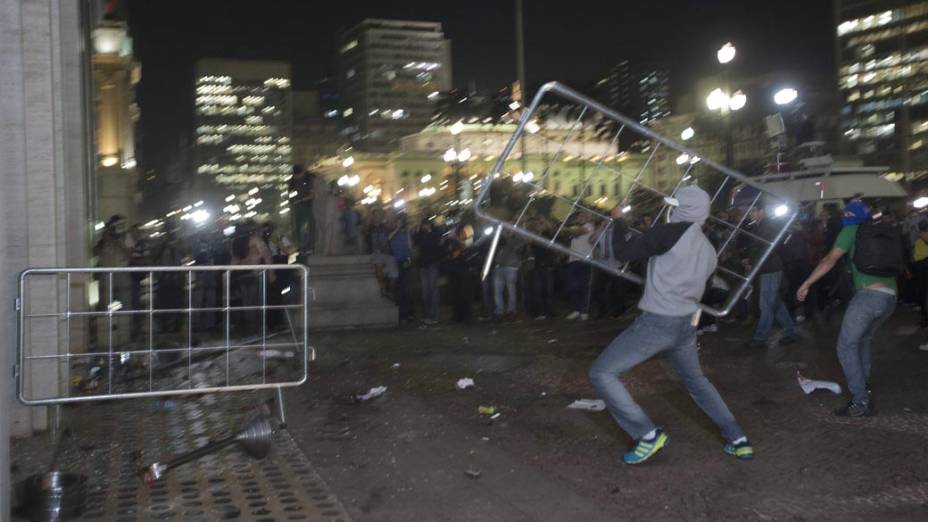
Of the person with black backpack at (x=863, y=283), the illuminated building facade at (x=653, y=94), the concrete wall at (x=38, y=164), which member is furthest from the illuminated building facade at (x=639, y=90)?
the concrete wall at (x=38, y=164)

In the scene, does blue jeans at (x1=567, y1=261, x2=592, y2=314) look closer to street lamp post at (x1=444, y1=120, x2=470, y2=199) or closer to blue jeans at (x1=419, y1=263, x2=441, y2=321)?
blue jeans at (x1=419, y1=263, x2=441, y2=321)

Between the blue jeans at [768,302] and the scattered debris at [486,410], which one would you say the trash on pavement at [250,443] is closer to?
the scattered debris at [486,410]

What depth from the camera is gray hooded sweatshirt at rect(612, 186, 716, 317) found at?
18.4 ft

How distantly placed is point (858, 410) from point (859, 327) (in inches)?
27.1

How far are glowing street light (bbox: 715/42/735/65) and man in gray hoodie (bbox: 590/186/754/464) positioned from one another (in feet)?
45.2

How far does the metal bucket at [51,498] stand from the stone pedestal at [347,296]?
876 centimetres

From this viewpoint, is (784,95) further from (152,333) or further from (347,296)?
(152,333)

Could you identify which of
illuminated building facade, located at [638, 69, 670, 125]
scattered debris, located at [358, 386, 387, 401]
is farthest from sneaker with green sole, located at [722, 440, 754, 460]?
illuminated building facade, located at [638, 69, 670, 125]

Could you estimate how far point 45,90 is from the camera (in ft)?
21.6

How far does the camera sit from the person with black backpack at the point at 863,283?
673 cm

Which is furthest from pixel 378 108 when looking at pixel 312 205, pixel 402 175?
pixel 312 205

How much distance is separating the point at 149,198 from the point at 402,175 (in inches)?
998

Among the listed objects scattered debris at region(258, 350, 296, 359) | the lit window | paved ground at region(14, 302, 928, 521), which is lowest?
paved ground at region(14, 302, 928, 521)

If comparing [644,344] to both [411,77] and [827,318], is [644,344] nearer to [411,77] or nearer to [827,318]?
[827,318]
